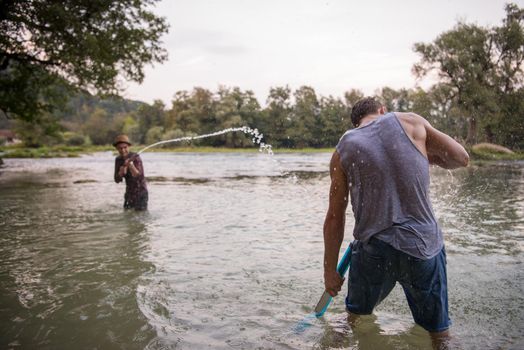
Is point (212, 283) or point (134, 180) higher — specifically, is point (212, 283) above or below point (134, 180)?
below

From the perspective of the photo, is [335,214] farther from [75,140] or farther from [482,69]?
[75,140]

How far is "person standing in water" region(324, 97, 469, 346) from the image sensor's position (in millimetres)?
2645

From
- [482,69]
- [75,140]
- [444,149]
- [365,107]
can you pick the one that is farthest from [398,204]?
[75,140]

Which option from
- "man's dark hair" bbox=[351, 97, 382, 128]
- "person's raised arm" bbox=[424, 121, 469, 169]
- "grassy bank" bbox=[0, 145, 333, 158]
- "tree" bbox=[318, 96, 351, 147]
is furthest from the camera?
"tree" bbox=[318, 96, 351, 147]

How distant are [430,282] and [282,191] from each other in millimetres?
12122

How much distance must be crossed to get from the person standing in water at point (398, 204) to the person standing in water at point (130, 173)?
23.1 feet

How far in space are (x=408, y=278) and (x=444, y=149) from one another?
3.12ft

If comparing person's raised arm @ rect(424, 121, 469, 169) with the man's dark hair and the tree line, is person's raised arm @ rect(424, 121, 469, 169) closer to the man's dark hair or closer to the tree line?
the man's dark hair

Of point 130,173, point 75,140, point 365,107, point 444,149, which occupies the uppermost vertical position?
point 75,140

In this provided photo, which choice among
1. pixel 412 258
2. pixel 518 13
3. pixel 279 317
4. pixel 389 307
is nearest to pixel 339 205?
pixel 412 258

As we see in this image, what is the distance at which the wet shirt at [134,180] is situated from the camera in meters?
9.17

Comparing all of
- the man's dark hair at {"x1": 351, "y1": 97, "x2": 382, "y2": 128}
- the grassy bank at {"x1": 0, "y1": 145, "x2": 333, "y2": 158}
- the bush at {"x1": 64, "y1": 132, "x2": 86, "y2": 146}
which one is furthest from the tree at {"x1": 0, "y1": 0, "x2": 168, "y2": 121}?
the bush at {"x1": 64, "y1": 132, "x2": 86, "y2": 146}

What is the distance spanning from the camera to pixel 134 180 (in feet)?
30.7

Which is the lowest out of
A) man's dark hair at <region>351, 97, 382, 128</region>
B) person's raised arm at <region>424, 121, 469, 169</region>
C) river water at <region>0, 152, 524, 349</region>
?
river water at <region>0, 152, 524, 349</region>
